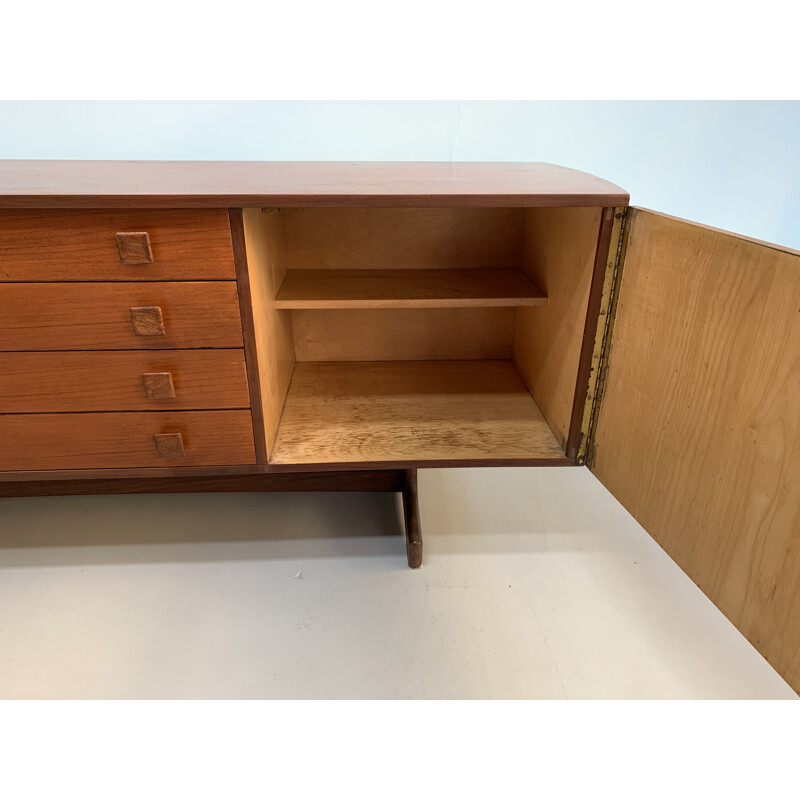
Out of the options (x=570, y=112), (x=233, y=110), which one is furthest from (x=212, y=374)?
(x=570, y=112)

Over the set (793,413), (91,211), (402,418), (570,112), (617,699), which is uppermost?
(570,112)

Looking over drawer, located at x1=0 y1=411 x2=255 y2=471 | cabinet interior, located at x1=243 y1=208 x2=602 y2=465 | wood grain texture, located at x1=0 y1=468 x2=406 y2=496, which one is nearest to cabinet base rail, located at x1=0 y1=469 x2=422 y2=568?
wood grain texture, located at x1=0 y1=468 x2=406 y2=496

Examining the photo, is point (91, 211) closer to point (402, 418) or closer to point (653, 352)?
point (402, 418)

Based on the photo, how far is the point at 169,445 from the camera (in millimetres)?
1089

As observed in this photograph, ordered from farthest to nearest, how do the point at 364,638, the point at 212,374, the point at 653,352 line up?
the point at 364,638
the point at 212,374
the point at 653,352

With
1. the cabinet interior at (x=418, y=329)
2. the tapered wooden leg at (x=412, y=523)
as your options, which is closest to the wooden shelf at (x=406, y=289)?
the cabinet interior at (x=418, y=329)

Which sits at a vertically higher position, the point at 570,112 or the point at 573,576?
the point at 570,112

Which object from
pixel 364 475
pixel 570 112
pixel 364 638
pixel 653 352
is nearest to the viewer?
pixel 653 352

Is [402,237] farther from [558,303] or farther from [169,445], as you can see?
[169,445]

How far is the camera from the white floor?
Result: 1091mm

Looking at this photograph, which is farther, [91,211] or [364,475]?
[364,475]

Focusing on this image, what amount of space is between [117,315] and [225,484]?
27.4 inches

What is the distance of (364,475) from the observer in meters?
1.58

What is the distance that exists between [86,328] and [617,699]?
1.16 meters
